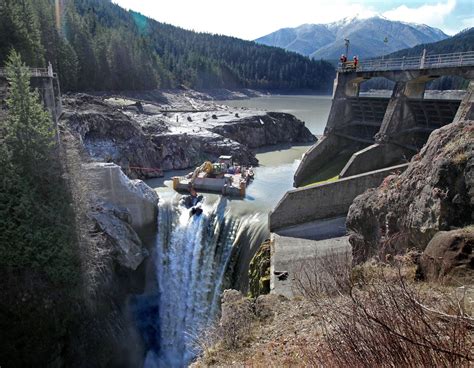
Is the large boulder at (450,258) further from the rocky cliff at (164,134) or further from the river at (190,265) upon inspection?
the rocky cliff at (164,134)

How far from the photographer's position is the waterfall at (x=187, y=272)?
18391 millimetres

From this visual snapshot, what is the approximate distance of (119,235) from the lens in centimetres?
1945

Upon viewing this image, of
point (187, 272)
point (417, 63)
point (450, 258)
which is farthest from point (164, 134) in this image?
point (450, 258)

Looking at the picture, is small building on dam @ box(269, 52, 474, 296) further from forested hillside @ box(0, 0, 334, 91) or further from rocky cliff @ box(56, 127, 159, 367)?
forested hillside @ box(0, 0, 334, 91)

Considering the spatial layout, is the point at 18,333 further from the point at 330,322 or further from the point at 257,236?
the point at 330,322

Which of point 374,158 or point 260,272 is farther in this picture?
point 374,158

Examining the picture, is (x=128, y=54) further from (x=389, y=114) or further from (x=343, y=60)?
(x=389, y=114)

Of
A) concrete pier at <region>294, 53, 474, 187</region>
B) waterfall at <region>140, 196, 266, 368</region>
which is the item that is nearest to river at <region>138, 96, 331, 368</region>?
waterfall at <region>140, 196, 266, 368</region>

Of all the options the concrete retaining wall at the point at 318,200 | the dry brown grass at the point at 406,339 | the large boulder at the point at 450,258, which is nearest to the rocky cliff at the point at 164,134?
the concrete retaining wall at the point at 318,200

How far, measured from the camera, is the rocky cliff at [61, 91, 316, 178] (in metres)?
30.1

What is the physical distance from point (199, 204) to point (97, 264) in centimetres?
788

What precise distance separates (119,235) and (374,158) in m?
16.3

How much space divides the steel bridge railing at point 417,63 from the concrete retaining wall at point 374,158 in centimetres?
532

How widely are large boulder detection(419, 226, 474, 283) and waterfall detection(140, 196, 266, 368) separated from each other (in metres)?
11.9
